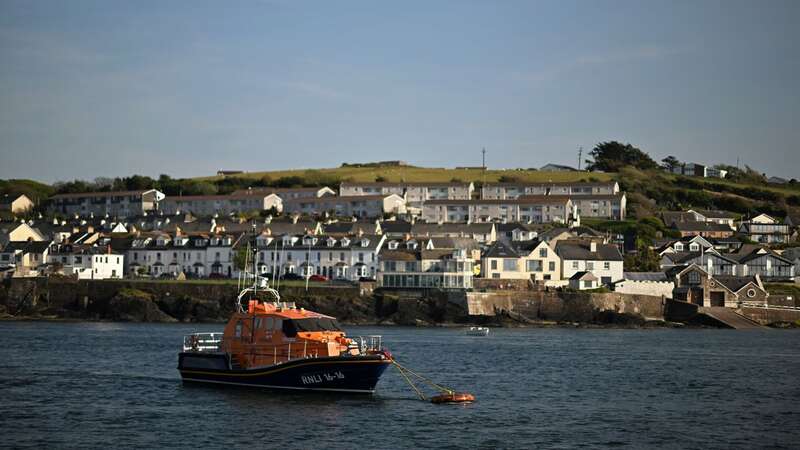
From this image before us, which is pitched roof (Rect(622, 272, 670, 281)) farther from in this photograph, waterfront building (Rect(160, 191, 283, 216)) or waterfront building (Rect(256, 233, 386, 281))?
waterfront building (Rect(160, 191, 283, 216))

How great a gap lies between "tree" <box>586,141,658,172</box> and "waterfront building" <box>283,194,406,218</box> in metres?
45.1

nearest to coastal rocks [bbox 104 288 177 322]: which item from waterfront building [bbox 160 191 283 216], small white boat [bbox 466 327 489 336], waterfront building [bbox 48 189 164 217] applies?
small white boat [bbox 466 327 489 336]

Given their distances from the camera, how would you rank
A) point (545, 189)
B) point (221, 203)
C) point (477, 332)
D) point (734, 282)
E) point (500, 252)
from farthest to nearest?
1. point (545, 189)
2. point (221, 203)
3. point (500, 252)
4. point (734, 282)
5. point (477, 332)

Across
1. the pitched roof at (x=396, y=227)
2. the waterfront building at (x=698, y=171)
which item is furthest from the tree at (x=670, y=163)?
the pitched roof at (x=396, y=227)

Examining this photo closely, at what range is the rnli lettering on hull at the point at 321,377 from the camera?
35438 millimetres

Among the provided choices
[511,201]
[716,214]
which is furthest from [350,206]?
[716,214]

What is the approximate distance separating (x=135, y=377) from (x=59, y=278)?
4920cm

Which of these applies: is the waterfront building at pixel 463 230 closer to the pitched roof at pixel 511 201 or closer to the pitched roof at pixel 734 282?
the pitched roof at pixel 511 201

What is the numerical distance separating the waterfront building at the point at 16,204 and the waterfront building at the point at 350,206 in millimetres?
38352

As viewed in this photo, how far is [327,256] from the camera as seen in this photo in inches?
3765

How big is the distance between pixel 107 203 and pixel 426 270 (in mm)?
76721

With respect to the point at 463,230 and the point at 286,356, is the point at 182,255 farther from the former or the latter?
the point at 286,356

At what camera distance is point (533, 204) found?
13012 centimetres

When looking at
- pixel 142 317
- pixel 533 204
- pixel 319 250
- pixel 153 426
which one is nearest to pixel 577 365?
pixel 153 426
